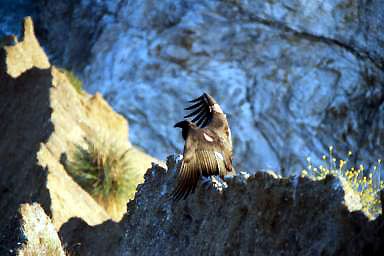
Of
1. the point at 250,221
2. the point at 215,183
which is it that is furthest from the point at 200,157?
the point at 250,221

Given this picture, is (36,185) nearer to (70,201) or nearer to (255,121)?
(70,201)

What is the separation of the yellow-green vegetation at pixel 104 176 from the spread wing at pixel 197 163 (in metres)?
6.46

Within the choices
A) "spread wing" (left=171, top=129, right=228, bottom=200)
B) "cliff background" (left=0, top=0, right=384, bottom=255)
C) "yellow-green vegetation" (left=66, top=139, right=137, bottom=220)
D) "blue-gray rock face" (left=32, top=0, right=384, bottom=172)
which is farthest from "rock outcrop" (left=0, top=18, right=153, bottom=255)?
"blue-gray rock face" (left=32, top=0, right=384, bottom=172)

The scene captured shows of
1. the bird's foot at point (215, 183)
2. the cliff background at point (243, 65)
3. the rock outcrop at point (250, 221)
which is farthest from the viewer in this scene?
the cliff background at point (243, 65)

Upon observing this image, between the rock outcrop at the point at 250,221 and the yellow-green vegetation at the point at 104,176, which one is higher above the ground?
the yellow-green vegetation at the point at 104,176

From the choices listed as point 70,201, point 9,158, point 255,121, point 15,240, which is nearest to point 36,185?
point 70,201

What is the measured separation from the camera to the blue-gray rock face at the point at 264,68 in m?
28.8

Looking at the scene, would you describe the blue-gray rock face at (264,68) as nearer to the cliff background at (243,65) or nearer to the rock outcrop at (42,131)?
the cliff background at (243,65)

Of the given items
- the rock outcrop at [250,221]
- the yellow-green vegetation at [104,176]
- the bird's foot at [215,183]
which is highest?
the yellow-green vegetation at [104,176]

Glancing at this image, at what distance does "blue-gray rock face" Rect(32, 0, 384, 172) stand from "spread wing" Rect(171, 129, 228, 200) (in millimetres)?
17838

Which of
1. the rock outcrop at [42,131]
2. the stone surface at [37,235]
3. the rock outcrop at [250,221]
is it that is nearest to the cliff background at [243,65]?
Answer: the rock outcrop at [42,131]

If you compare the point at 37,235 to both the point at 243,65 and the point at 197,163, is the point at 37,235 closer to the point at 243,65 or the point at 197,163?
the point at 197,163

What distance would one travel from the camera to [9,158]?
16.8 metres

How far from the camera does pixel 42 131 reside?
56.5 ft
